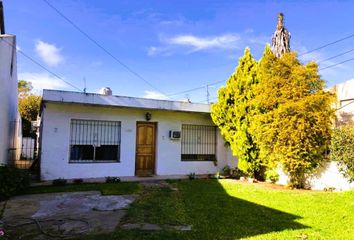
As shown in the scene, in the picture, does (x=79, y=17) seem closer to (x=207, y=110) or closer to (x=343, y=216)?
(x=207, y=110)

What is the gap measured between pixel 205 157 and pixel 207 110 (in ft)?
8.14

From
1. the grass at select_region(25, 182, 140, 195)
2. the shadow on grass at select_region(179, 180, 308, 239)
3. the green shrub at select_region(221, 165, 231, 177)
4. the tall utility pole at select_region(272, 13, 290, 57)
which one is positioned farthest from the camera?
the green shrub at select_region(221, 165, 231, 177)

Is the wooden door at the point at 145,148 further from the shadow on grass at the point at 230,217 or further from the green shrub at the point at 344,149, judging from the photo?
the green shrub at the point at 344,149

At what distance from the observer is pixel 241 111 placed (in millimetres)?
11719

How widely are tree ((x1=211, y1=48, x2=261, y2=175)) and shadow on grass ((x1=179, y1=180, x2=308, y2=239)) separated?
3.30m

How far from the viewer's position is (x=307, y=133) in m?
9.33

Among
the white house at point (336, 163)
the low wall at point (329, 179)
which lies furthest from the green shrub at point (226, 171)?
the white house at point (336, 163)

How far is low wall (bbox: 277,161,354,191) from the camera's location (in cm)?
930

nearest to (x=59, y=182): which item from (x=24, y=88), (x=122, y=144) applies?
(x=122, y=144)

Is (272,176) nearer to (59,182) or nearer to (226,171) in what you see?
(226,171)

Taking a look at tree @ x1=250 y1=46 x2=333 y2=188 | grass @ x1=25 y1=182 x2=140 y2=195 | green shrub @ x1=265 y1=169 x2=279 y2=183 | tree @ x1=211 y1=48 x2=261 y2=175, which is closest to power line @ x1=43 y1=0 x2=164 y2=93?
grass @ x1=25 y1=182 x2=140 y2=195

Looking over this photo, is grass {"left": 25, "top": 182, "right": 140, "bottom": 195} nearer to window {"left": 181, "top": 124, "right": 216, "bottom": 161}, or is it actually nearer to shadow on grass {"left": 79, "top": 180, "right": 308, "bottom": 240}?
shadow on grass {"left": 79, "top": 180, "right": 308, "bottom": 240}

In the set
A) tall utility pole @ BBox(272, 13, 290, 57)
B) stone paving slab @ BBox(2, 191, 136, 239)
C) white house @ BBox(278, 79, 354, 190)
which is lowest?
stone paving slab @ BBox(2, 191, 136, 239)

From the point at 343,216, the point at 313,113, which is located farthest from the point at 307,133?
the point at 343,216
